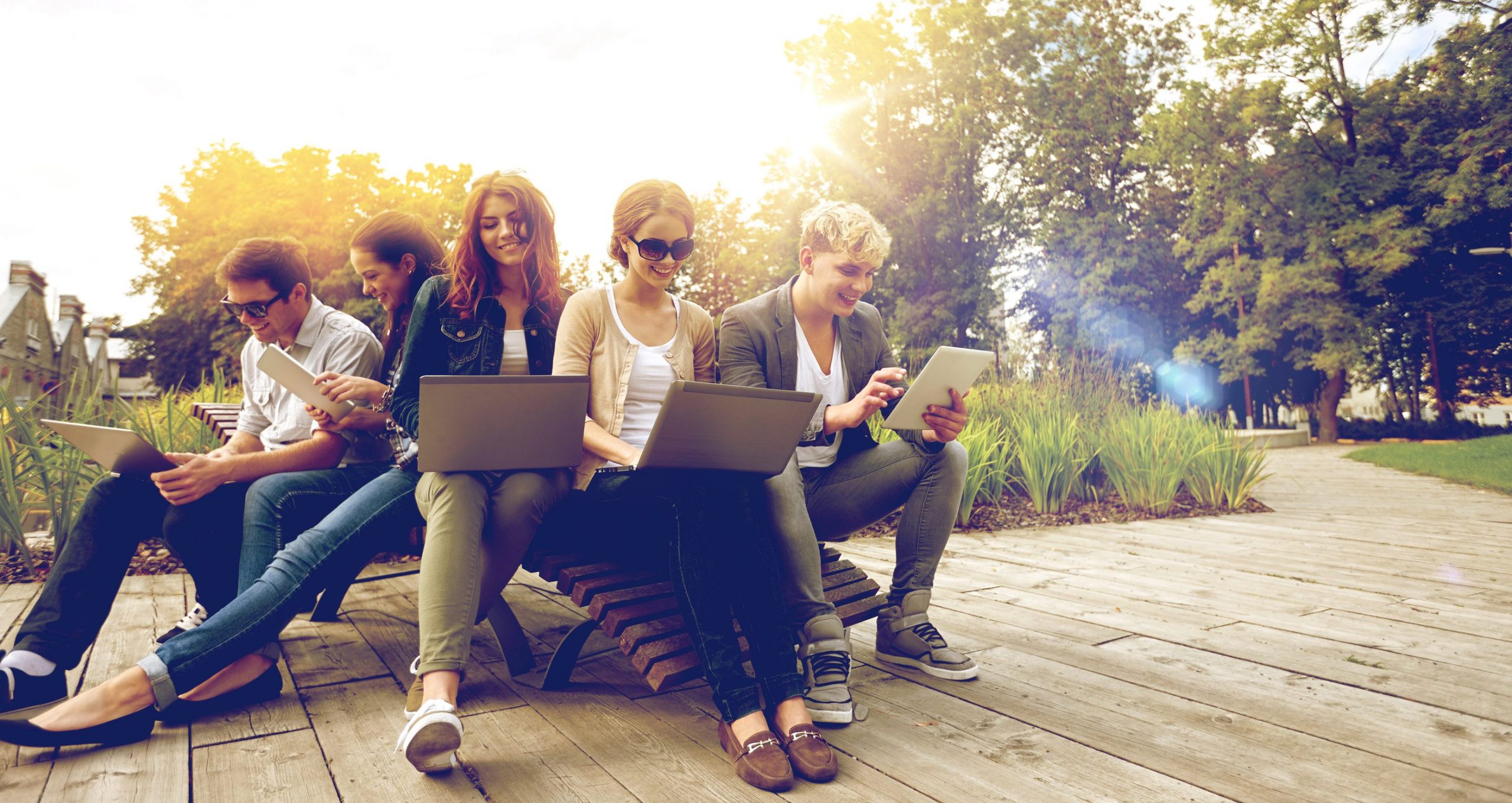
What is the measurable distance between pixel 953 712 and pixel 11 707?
7.04 feet

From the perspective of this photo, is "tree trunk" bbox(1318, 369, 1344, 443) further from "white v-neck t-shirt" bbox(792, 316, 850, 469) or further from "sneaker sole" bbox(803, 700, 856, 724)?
"sneaker sole" bbox(803, 700, 856, 724)

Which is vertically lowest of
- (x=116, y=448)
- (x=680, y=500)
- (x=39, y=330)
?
(x=680, y=500)

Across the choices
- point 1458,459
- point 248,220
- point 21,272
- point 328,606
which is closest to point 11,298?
point 21,272

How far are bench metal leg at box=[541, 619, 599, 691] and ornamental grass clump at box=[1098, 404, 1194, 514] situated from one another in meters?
4.82

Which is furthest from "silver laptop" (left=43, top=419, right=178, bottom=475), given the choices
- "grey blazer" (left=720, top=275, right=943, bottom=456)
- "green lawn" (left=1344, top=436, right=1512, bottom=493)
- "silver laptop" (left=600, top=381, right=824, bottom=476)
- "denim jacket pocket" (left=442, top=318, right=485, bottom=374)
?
"green lawn" (left=1344, top=436, right=1512, bottom=493)

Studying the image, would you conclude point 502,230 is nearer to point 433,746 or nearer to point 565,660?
point 565,660

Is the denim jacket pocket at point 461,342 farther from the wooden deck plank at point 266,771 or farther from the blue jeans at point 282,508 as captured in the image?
the wooden deck plank at point 266,771

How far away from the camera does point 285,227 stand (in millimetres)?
19656

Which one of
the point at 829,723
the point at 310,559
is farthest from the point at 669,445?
the point at 310,559

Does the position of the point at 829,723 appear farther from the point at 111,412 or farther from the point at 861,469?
the point at 111,412

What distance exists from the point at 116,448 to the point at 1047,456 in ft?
16.7

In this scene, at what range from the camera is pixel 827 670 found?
6.93ft

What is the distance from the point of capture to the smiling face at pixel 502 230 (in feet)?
7.81

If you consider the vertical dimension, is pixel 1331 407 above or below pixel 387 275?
below
